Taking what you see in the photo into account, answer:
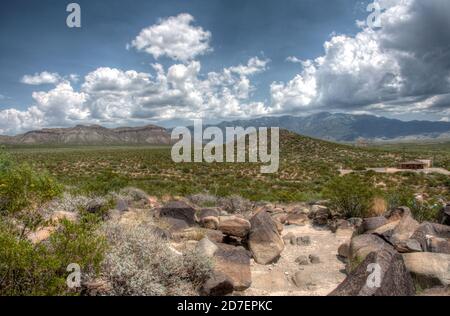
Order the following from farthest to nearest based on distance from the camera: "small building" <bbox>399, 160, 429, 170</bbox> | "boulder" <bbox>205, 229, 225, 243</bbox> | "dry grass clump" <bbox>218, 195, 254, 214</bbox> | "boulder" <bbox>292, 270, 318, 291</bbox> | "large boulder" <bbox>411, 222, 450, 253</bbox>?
"small building" <bbox>399, 160, 429, 170</bbox>, "dry grass clump" <bbox>218, 195, 254, 214</bbox>, "boulder" <bbox>205, 229, 225, 243</bbox>, "large boulder" <bbox>411, 222, 450, 253</bbox>, "boulder" <bbox>292, 270, 318, 291</bbox>

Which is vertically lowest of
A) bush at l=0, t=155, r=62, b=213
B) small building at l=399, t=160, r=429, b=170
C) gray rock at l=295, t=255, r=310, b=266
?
small building at l=399, t=160, r=429, b=170

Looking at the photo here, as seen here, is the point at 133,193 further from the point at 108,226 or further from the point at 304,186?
the point at 304,186

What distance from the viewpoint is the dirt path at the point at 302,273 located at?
23.6 ft

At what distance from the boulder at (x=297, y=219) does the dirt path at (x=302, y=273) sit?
7.75 feet

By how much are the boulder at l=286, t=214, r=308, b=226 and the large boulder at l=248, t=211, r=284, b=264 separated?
12.7 ft

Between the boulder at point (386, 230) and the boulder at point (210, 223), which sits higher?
the boulder at point (386, 230)

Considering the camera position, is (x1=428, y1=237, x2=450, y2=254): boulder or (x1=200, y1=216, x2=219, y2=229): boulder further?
(x1=200, y1=216, x2=219, y2=229): boulder

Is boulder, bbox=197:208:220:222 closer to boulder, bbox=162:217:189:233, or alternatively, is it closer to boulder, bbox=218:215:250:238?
boulder, bbox=162:217:189:233

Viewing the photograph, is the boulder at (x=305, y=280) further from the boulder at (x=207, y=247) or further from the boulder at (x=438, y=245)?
the boulder at (x=438, y=245)

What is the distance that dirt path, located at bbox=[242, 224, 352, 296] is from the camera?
23.6ft

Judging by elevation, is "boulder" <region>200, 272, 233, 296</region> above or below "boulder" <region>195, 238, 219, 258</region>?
below

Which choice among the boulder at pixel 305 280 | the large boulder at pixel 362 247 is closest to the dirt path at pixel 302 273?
the boulder at pixel 305 280

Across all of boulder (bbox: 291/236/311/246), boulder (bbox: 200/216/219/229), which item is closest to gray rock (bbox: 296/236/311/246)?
boulder (bbox: 291/236/311/246)

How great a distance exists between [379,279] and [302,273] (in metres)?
2.96
